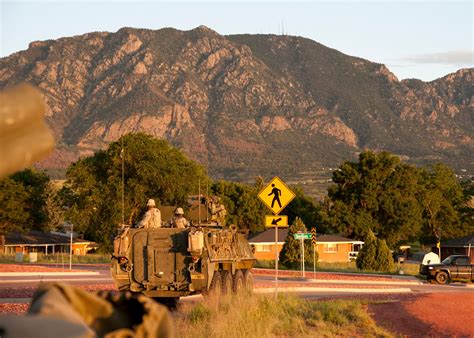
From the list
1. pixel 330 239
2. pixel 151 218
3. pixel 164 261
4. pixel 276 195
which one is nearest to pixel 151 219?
pixel 151 218

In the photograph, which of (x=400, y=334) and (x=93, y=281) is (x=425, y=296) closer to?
(x=400, y=334)

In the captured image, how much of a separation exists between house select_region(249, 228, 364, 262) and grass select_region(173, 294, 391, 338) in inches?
2315

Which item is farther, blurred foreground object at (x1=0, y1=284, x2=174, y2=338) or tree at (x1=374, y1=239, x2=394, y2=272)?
tree at (x1=374, y1=239, x2=394, y2=272)

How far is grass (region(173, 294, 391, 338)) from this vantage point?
15.9m

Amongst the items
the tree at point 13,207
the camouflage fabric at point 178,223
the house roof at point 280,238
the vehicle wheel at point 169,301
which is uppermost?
the tree at point 13,207

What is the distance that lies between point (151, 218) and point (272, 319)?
5707mm

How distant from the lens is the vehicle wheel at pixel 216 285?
2232 centimetres

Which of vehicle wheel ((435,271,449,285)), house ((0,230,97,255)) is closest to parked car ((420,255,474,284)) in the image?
vehicle wheel ((435,271,449,285))

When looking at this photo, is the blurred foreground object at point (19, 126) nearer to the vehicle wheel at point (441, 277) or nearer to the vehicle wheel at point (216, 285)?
the vehicle wheel at point (216, 285)

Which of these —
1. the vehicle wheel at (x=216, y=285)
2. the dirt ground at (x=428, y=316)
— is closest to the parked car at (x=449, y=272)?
the dirt ground at (x=428, y=316)

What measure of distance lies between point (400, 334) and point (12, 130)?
19.7 meters

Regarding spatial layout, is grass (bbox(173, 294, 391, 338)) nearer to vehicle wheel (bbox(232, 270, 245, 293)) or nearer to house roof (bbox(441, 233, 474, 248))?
vehicle wheel (bbox(232, 270, 245, 293))

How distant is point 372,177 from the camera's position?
93.9 m

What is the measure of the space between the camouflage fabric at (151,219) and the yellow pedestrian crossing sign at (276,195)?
3.23m
